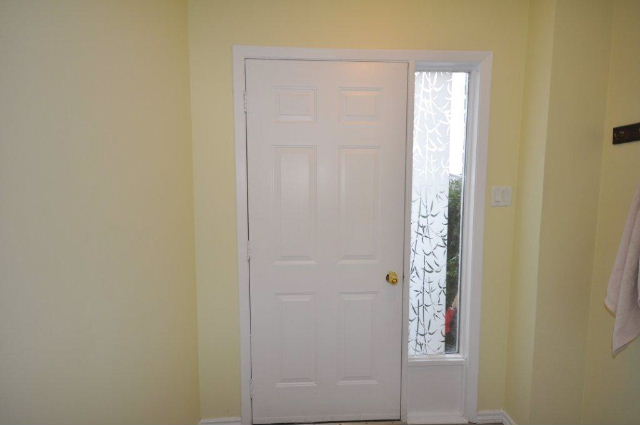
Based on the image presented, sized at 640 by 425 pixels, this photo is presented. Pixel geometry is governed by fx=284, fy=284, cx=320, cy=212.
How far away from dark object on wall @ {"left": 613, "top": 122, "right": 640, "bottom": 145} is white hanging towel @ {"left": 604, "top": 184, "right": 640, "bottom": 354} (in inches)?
14.7

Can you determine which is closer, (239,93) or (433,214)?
(239,93)

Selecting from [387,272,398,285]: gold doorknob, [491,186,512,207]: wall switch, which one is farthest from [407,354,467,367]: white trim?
[491,186,512,207]: wall switch

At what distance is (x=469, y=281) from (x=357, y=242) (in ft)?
2.39

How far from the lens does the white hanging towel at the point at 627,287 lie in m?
1.17

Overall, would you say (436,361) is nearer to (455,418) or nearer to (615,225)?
(455,418)

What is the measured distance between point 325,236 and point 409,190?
55 cm

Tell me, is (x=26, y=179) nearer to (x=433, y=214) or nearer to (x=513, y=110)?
(x=433, y=214)

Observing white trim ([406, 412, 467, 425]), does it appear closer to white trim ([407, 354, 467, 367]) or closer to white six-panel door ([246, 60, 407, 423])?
white six-panel door ([246, 60, 407, 423])

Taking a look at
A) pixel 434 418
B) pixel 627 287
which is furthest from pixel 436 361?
pixel 627 287

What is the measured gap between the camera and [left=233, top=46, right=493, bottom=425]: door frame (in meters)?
1.56

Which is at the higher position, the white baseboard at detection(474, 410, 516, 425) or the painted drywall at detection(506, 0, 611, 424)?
the painted drywall at detection(506, 0, 611, 424)

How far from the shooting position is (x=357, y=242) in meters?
1.67

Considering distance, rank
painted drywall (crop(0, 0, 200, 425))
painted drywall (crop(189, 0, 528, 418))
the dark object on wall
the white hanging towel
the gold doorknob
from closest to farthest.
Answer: painted drywall (crop(0, 0, 200, 425)) → the white hanging towel → the dark object on wall → painted drywall (crop(189, 0, 528, 418)) → the gold doorknob

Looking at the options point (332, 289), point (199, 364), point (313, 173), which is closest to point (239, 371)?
point (199, 364)
